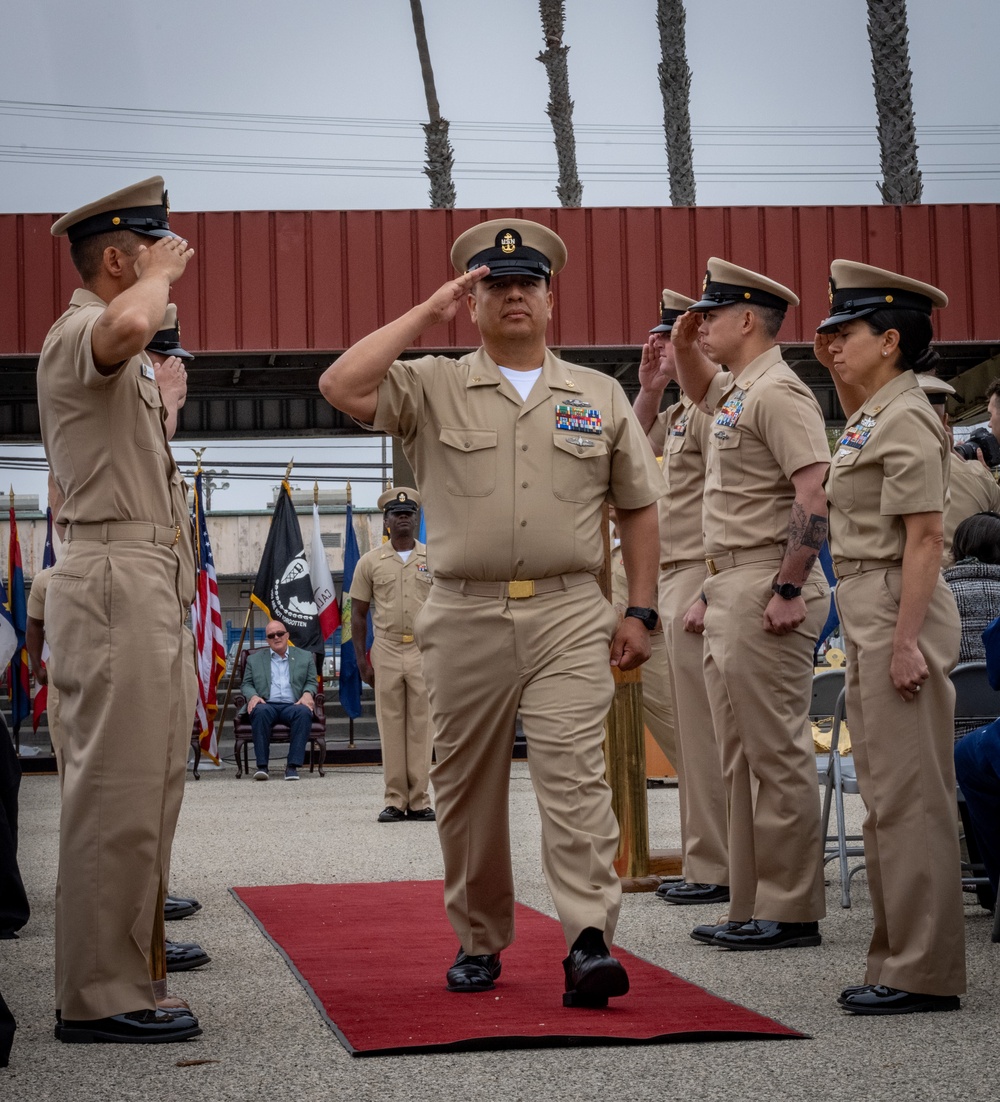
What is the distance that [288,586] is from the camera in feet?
57.0

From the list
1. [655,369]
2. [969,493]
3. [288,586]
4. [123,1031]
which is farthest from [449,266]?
[123,1031]

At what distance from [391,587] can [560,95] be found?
21.9 m

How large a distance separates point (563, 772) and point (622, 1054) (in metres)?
0.86

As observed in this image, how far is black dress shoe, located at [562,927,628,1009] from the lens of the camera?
4.04 m

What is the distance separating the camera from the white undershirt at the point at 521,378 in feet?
15.2

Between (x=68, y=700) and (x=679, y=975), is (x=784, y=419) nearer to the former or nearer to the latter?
(x=679, y=975)

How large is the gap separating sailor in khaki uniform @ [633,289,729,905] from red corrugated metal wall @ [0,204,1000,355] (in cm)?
1168

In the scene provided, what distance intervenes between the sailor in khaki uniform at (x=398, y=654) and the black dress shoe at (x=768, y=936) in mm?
5022

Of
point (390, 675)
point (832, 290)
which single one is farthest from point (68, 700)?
point (390, 675)

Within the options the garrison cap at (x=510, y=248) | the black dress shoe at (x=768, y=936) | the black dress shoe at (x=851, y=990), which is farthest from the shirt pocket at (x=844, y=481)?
the black dress shoe at (x=768, y=936)

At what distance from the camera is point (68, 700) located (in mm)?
4031

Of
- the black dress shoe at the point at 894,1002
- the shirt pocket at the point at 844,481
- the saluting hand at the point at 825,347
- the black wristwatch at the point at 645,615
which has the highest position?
the saluting hand at the point at 825,347

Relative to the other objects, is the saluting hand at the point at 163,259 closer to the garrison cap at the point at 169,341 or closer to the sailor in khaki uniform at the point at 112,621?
the sailor in khaki uniform at the point at 112,621

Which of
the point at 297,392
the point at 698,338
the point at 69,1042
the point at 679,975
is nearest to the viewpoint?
the point at 69,1042
